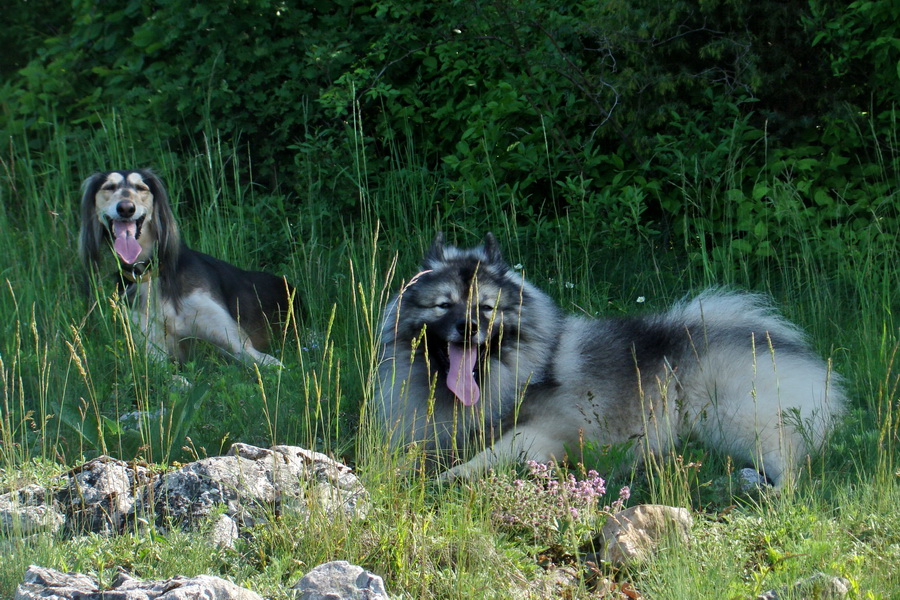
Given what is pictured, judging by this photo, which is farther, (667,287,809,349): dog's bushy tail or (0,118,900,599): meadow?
(667,287,809,349): dog's bushy tail

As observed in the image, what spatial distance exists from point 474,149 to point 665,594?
4.74 m

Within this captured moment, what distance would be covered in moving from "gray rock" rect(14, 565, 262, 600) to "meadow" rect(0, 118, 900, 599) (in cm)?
17

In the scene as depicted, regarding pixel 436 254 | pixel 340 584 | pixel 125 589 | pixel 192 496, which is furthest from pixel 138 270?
pixel 340 584

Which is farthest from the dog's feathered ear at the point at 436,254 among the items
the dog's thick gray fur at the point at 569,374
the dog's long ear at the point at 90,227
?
the dog's long ear at the point at 90,227

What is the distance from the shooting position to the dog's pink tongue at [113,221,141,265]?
577 centimetres

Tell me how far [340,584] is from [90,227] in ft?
14.1

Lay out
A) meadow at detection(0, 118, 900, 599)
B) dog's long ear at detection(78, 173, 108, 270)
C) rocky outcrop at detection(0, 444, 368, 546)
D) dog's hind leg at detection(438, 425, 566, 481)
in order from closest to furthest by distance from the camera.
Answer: meadow at detection(0, 118, 900, 599) < rocky outcrop at detection(0, 444, 368, 546) < dog's hind leg at detection(438, 425, 566, 481) < dog's long ear at detection(78, 173, 108, 270)

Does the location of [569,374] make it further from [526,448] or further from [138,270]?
[138,270]

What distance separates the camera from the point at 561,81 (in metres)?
6.67

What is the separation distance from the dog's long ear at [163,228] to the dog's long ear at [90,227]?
1.02 ft

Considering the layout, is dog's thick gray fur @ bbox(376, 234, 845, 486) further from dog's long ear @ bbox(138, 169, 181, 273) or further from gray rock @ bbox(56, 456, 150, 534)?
dog's long ear @ bbox(138, 169, 181, 273)

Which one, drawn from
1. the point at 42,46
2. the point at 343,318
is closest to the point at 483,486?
the point at 343,318

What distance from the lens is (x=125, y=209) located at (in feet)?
19.0

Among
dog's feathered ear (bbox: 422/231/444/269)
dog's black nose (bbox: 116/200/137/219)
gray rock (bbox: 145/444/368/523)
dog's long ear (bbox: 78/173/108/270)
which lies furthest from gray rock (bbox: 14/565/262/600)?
dog's long ear (bbox: 78/173/108/270)
